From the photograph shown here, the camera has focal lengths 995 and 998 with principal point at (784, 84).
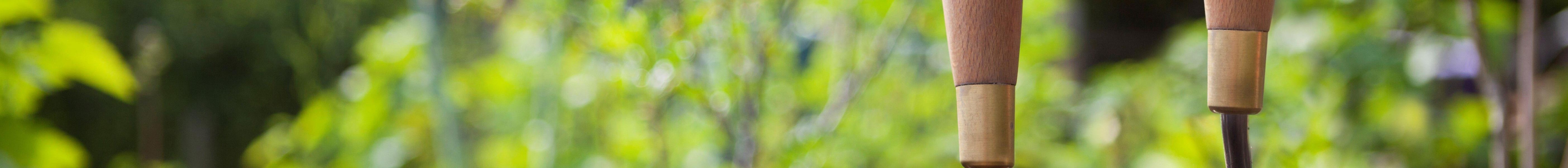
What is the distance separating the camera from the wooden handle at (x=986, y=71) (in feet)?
0.45

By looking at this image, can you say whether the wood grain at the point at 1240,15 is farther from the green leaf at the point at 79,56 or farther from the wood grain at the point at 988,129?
the green leaf at the point at 79,56

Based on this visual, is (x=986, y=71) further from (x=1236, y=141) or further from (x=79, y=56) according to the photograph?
(x=79, y=56)

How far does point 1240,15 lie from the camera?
0.14 metres

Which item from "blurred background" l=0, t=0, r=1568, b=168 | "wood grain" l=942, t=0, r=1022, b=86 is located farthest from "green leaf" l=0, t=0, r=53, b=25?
"wood grain" l=942, t=0, r=1022, b=86

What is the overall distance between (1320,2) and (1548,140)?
13cm

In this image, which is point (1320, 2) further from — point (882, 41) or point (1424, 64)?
point (882, 41)

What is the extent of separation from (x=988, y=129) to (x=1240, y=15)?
0.04 m

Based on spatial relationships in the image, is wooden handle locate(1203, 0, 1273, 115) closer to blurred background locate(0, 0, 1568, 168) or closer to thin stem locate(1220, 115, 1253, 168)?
thin stem locate(1220, 115, 1253, 168)

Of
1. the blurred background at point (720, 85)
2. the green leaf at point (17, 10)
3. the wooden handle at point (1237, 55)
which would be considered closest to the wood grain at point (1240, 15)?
the wooden handle at point (1237, 55)

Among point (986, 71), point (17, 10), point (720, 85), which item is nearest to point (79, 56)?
point (17, 10)

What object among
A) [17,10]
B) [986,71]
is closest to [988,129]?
[986,71]

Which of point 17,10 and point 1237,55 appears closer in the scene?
point 1237,55

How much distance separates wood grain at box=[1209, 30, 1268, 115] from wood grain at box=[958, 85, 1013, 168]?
0.09ft

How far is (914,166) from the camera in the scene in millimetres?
631
